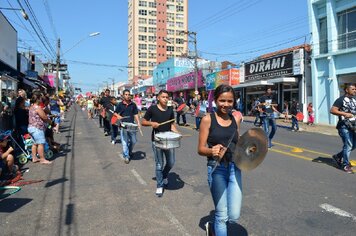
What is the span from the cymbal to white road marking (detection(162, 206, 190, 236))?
1454 mm

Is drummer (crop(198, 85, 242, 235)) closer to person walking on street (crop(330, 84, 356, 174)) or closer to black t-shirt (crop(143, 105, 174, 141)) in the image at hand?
black t-shirt (crop(143, 105, 174, 141))

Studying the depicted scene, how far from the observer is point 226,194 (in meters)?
3.44

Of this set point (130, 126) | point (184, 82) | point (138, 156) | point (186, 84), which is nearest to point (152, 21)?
point (184, 82)

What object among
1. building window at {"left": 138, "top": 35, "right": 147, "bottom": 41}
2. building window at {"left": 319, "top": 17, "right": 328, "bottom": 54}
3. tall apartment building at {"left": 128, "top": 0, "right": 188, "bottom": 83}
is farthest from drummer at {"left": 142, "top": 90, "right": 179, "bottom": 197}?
building window at {"left": 138, "top": 35, "right": 147, "bottom": 41}

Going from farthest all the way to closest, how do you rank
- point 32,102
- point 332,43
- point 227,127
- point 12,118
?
point 332,43, point 12,118, point 32,102, point 227,127

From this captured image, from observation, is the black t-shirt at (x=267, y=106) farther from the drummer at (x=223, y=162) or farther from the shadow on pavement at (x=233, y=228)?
the drummer at (x=223, y=162)

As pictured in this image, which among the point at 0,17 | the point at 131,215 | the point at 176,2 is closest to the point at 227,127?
the point at 131,215

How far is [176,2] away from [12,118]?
433ft

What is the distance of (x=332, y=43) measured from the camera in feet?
74.0

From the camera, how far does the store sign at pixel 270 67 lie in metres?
26.7

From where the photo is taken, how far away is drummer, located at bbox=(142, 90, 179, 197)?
5.95 m

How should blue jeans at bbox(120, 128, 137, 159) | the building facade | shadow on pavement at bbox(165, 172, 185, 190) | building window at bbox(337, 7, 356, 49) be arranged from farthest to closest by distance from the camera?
1. the building facade
2. building window at bbox(337, 7, 356, 49)
3. blue jeans at bbox(120, 128, 137, 159)
4. shadow on pavement at bbox(165, 172, 185, 190)

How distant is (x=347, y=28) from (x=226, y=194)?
868 inches

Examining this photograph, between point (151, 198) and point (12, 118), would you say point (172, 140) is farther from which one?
point (12, 118)
